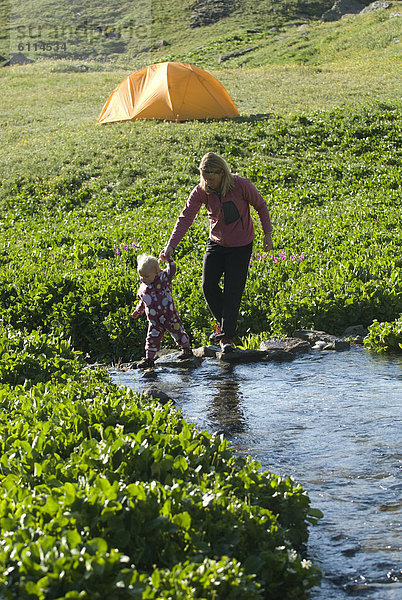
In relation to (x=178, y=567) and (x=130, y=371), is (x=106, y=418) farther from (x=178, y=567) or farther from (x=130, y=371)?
(x=130, y=371)

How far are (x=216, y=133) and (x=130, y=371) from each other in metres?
16.2

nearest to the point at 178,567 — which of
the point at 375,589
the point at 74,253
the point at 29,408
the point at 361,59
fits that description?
the point at 375,589

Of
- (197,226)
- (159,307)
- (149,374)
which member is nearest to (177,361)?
(149,374)

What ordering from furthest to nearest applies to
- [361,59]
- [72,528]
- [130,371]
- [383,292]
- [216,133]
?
[361,59] → [216,133] → [383,292] → [130,371] → [72,528]

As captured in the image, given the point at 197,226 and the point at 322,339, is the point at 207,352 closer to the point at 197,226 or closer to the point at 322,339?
the point at 322,339

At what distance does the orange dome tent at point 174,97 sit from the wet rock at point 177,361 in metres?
19.7

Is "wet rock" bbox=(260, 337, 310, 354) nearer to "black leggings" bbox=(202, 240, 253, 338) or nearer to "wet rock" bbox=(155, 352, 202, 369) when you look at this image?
"black leggings" bbox=(202, 240, 253, 338)

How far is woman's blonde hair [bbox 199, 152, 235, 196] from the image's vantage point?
803 cm

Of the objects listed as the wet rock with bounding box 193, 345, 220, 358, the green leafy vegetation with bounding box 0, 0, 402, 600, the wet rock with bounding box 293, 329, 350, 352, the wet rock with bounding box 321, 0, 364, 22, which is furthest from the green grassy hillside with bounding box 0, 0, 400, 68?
the wet rock with bounding box 193, 345, 220, 358

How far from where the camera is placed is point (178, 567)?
11.1 feet

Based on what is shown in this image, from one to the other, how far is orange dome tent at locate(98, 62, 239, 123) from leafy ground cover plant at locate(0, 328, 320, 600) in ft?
78.4

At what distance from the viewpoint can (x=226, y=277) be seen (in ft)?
29.1

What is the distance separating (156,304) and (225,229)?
1.31 metres

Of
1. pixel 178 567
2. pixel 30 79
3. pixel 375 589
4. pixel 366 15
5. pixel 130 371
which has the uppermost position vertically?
pixel 366 15
